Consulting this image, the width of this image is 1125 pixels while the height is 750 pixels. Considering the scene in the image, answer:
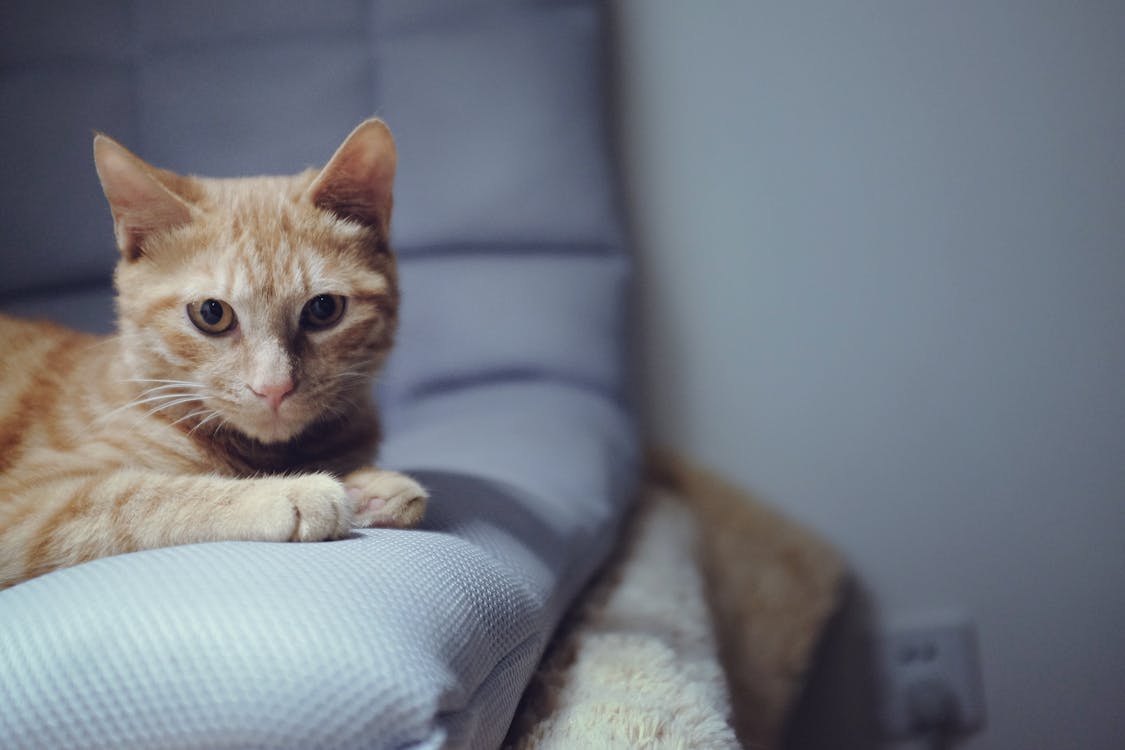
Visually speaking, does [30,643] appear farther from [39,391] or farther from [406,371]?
[406,371]

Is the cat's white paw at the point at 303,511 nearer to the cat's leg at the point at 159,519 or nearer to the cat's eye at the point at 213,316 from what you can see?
the cat's leg at the point at 159,519

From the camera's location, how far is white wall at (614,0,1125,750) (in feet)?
4.67

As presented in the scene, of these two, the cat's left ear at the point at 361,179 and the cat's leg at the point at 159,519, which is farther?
the cat's left ear at the point at 361,179

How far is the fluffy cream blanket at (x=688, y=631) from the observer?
0.70 metres

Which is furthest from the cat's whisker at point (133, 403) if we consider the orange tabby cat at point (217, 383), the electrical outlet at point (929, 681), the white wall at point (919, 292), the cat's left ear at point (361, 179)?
the electrical outlet at point (929, 681)

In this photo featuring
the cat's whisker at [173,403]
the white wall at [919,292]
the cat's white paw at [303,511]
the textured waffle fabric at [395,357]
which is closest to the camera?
the textured waffle fabric at [395,357]

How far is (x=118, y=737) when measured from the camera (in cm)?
48

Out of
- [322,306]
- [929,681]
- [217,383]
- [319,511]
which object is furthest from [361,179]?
[929,681]

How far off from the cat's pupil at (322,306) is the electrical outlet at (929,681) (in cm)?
121

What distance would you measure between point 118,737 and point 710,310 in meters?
1.25

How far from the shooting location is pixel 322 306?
0.78 meters

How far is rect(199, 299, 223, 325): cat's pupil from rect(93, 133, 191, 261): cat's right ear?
9 cm

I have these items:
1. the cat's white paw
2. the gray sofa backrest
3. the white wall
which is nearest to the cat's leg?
the cat's white paw

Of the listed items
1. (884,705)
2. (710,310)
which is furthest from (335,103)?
(884,705)
